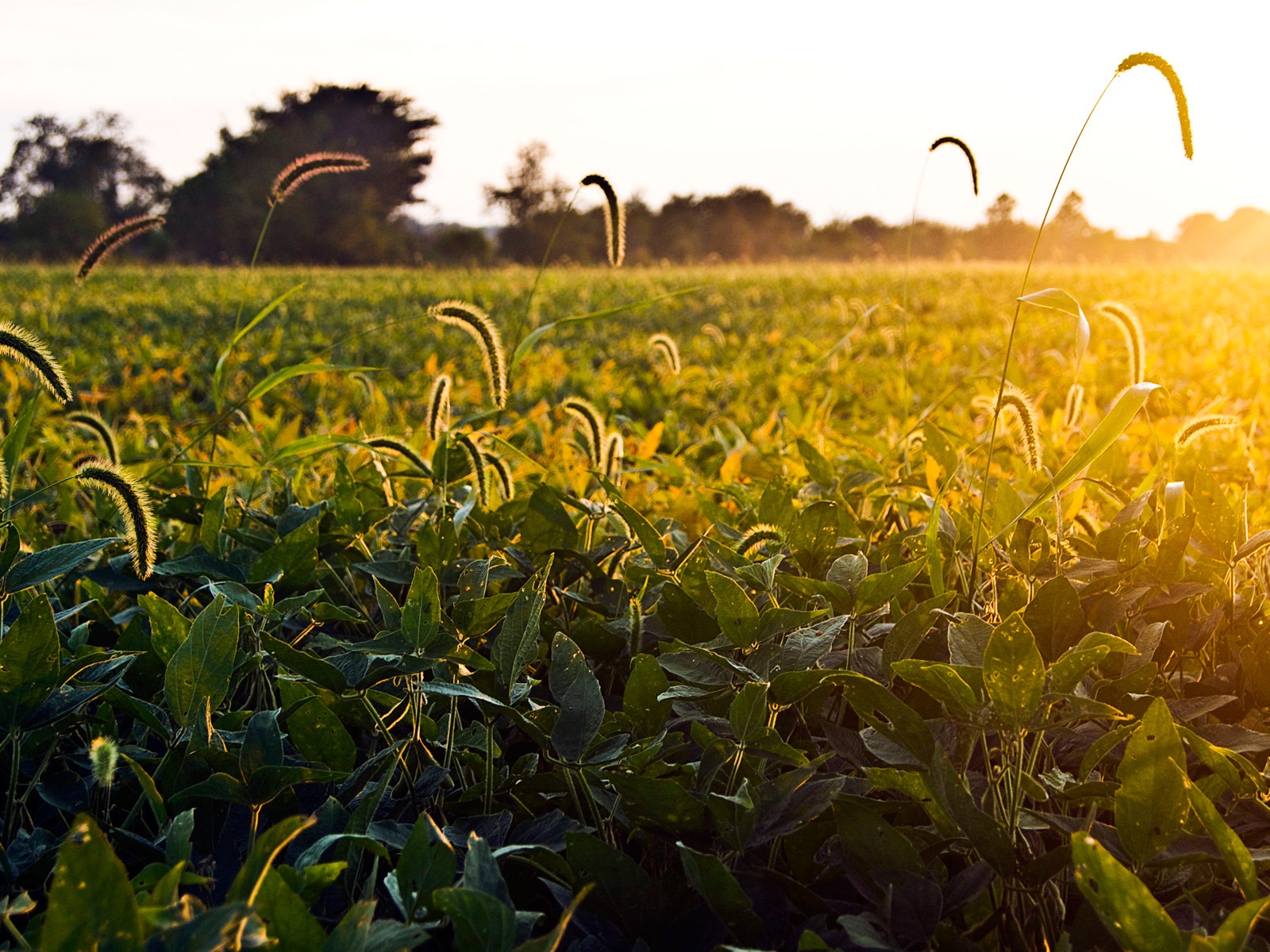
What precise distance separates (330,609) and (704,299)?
398 inches

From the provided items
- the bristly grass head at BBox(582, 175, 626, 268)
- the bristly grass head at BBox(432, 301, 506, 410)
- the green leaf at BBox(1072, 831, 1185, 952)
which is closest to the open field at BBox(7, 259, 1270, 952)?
the green leaf at BBox(1072, 831, 1185, 952)

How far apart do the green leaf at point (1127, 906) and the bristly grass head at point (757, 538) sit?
68 cm

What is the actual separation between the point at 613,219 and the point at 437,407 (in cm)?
50

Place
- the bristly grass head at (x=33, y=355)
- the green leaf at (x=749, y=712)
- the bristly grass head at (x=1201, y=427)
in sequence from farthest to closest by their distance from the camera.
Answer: the bristly grass head at (x=1201, y=427) → the bristly grass head at (x=33, y=355) → the green leaf at (x=749, y=712)

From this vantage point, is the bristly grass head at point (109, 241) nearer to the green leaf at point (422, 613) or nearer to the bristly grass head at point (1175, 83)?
the green leaf at point (422, 613)

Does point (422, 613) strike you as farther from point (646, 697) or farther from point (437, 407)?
point (437, 407)

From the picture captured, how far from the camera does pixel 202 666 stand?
1005 millimetres

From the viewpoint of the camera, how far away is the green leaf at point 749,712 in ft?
2.93

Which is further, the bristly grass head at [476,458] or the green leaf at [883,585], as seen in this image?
the bristly grass head at [476,458]

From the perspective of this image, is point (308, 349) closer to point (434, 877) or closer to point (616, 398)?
point (616, 398)

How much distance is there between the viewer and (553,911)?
0.95 meters

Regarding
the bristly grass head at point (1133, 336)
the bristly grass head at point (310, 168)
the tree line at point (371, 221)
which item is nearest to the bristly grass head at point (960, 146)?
the bristly grass head at point (1133, 336)

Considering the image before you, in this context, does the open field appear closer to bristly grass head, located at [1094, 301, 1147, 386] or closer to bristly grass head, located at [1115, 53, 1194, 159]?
bristly grass head, located at [1094, 301, 1147, 386]

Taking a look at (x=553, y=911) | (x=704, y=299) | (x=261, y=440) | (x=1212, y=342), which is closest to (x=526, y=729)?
(x=553, y=911)
